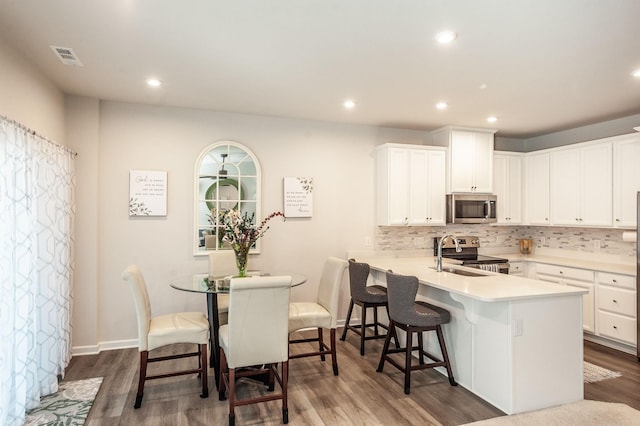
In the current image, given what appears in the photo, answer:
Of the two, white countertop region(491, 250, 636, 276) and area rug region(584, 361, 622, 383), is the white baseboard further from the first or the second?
white countertop region(491, 250, 636, 276)

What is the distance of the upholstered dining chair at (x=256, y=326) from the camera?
247 cm

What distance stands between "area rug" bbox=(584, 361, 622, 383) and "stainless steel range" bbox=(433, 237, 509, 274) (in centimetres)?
146

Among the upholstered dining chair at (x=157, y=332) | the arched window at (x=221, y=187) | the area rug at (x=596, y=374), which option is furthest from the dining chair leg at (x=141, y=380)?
the area rug at (x=596, y=374)

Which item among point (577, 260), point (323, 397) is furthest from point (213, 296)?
point (577, 260)

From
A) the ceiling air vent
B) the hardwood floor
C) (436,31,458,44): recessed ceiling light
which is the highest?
the ceiling air vent

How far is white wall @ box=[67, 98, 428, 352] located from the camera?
382 centimetres

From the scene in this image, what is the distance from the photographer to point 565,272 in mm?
4477

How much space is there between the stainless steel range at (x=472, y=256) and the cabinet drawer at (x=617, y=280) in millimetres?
1002

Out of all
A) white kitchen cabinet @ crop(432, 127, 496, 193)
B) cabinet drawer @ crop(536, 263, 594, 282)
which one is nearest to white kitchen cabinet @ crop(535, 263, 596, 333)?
cabinet drawer @ crop(536, 263, 594, 282)

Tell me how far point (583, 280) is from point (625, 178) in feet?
3.95

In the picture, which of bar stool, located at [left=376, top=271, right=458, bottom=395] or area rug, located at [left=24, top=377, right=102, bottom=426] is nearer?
area rug, located at [left=24, top=377, right=102, bottom=426]

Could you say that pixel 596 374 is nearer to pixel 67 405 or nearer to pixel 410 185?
pixel 410 185

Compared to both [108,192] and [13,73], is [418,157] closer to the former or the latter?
[108,192]

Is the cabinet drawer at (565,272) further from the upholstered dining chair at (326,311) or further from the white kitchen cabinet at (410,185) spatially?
the upholstered dining chair at (326,311)
